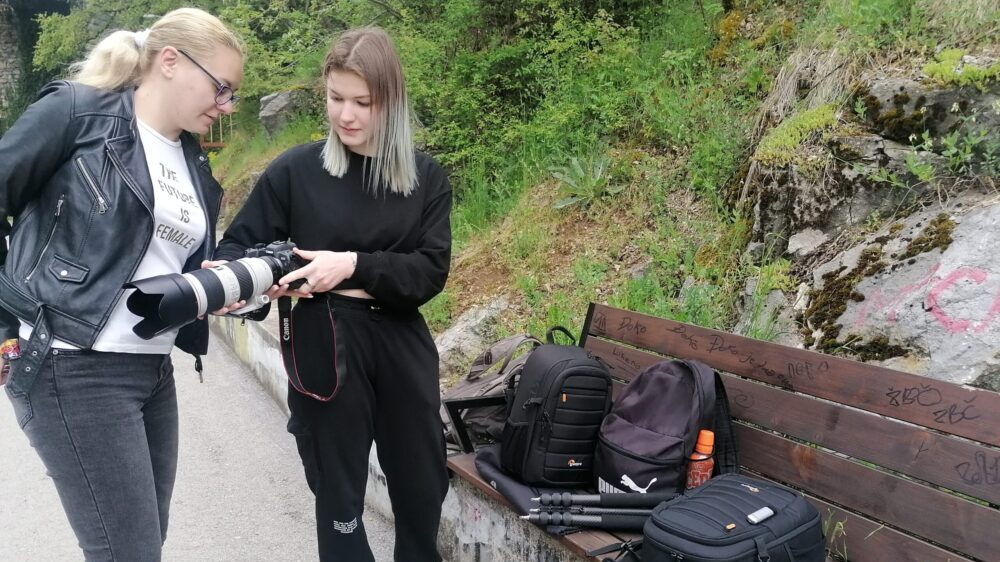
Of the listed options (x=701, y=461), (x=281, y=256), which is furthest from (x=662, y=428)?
(x=281, y=256)

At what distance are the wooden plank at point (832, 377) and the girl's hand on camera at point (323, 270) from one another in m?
1.50

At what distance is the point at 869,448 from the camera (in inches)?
94.4

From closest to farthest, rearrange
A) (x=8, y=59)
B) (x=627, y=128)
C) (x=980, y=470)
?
(x=980, y=470)
(x=627, y=128)
(x=8, y=59)

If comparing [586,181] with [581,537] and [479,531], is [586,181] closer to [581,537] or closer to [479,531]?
[479,531]

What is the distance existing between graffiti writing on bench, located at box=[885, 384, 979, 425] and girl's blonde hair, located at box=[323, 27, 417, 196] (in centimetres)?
170

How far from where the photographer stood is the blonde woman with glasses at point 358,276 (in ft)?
8.14

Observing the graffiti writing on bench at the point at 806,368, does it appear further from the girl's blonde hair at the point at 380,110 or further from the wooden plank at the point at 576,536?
the girl's blonde hair at the point at 380,110

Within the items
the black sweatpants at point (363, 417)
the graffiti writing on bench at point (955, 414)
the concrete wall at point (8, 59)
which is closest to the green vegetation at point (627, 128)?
the graffiti writing on bench at point (955, 414)

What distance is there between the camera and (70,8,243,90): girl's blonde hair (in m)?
2.19

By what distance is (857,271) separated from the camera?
350 centimetres

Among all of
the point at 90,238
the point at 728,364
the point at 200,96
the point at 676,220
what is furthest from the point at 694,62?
the point at 90,238

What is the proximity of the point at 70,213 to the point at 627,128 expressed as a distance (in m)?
4.72

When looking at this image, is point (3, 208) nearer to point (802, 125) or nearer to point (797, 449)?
point (797, 449)

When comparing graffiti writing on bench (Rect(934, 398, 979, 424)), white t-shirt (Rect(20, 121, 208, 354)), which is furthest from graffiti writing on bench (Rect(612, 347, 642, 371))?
white t-shirt (Rect(20, 121, 208, 354))
